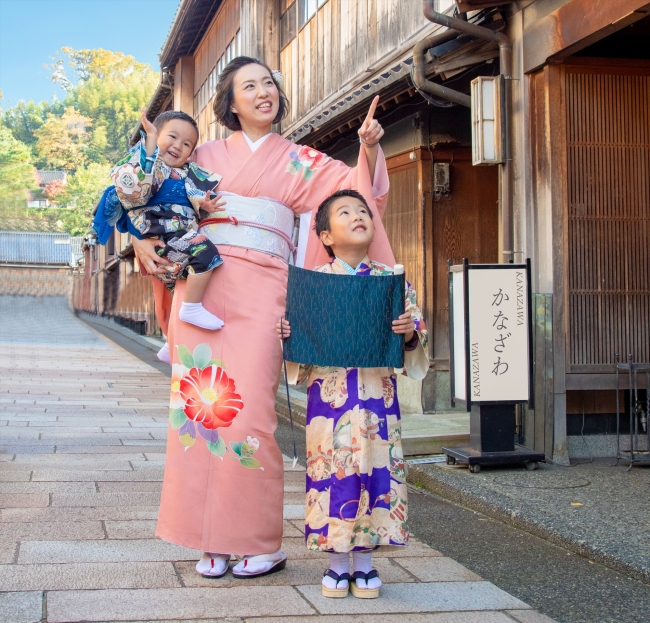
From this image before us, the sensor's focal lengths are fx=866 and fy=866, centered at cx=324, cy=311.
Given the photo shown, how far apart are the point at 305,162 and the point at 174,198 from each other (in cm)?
65

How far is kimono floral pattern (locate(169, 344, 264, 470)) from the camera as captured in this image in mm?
3841

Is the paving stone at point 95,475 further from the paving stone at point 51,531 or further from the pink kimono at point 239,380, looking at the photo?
the pink kimono at point 239,380

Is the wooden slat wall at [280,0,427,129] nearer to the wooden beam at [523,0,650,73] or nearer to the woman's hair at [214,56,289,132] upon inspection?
the wooden beam at [523,0,650,73]

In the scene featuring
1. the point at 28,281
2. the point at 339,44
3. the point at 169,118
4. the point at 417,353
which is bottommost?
the point at 417,353

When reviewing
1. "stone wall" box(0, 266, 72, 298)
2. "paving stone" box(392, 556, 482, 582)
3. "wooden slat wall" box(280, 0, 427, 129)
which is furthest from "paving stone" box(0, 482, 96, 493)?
"stone wall" box(0, 266, 72, 298)

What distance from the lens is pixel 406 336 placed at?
3.77 metres

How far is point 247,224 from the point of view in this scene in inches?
159

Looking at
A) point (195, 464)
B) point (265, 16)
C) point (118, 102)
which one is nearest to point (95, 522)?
point (195, 464)

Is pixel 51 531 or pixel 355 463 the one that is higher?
pixel 355 463

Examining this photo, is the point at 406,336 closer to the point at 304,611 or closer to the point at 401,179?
the point at 304,611

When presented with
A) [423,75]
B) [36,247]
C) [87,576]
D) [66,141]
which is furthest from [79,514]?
[66,141]

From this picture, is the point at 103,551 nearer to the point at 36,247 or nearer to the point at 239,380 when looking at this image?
the point at 239,380

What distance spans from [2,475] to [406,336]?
12.6ft

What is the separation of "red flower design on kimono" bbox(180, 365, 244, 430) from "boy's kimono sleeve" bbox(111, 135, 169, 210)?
0.83m
